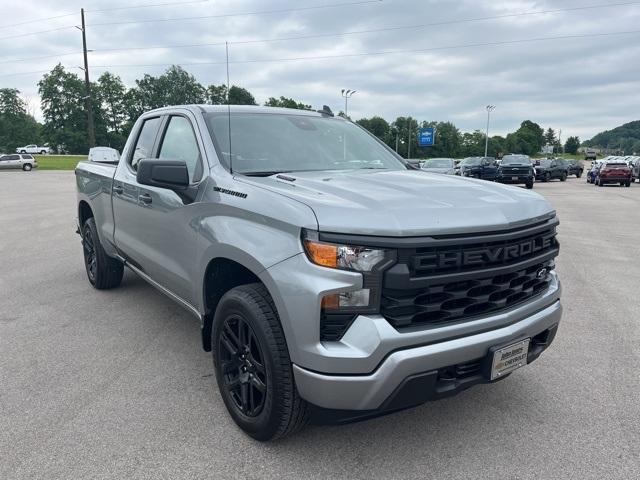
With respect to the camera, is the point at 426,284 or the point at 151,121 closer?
the point at 426,284

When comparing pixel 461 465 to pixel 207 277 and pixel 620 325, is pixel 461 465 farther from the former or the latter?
pixel 620 325

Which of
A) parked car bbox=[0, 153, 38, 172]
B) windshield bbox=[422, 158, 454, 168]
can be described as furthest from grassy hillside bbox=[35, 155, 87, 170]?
windshield bbox=[422, 158, 454, 168]

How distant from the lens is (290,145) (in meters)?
3.62

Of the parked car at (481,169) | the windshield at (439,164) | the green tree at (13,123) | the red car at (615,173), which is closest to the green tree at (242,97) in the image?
the windshield at (439,164)

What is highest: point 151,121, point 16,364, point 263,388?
point 151,121

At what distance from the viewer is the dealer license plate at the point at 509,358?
96.3 inches

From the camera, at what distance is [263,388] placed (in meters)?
2.59

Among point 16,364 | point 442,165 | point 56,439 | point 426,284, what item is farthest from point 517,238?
point 442,165

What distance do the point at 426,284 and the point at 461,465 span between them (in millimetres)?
1039

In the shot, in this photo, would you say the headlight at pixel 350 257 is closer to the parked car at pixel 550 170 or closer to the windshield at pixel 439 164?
the windshield at pixel 439 164

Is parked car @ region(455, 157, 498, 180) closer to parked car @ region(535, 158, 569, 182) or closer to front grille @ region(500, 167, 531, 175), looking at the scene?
front grille @ region(500, 167, 531, 175)

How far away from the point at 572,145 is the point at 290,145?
176097 mm

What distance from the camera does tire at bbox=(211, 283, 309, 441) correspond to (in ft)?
7.96

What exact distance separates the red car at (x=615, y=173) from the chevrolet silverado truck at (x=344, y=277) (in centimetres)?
2984
